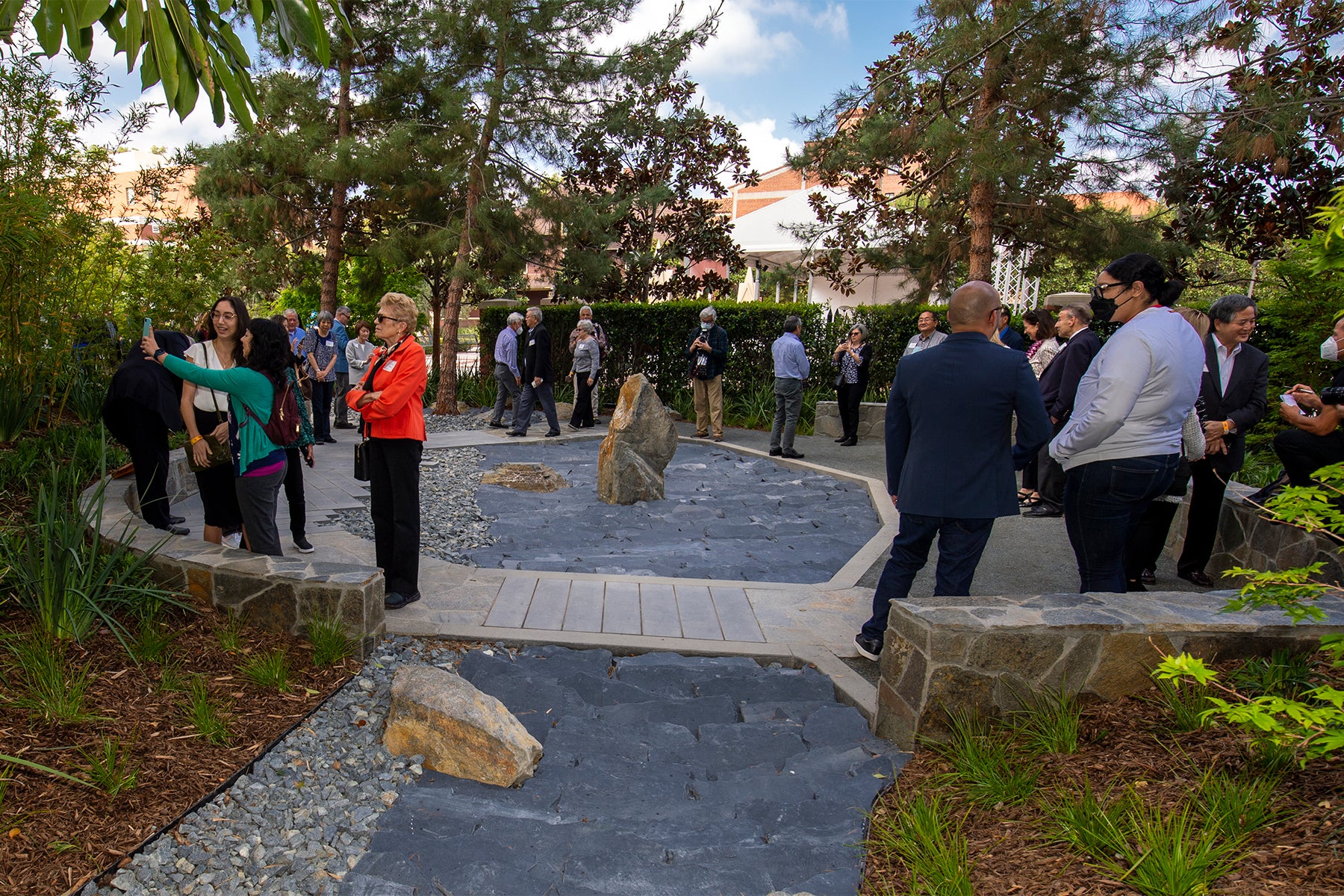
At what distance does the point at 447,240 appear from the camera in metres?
14.5

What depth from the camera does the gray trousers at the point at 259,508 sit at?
4.71 metres

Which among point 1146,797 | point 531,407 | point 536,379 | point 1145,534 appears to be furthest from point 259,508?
point 531,407

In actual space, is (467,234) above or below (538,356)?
above

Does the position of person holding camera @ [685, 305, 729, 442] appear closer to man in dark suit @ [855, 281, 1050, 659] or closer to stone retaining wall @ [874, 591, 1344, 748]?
man in dark suit @ [855, 281, 1050, 659]

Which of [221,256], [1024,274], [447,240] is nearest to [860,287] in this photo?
[1024,274]

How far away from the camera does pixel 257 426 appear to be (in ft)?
15.2

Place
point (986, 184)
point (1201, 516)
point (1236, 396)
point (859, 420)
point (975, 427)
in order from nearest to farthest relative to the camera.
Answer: point (975, 427) → point (1236, 396) → point (1201, 516) → point (986, 184) → point (859, 420)

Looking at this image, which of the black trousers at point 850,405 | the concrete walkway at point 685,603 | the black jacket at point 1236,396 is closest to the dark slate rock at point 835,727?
the concrete walkway at point 685,603

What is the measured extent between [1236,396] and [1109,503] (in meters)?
2.12

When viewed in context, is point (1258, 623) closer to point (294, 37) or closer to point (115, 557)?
point (294, 37)

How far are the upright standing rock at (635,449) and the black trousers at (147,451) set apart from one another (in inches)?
149

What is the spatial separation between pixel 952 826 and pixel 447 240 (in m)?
13.8

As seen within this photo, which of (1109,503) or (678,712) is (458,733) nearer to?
(678,712)

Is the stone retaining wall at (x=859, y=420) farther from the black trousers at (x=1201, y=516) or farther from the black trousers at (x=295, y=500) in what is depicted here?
the black trousers at (x=295, y=500)
